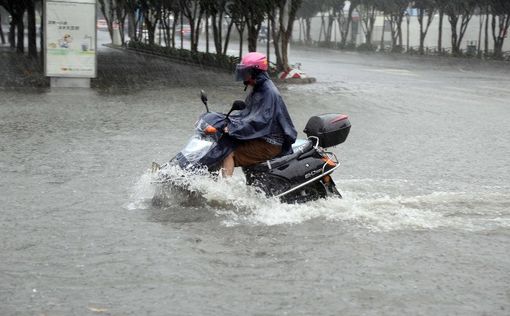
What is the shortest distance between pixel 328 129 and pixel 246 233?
1.48 m

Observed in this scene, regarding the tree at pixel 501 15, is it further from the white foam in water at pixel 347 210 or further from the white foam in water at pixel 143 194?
the white foam in water at pixel 143 194

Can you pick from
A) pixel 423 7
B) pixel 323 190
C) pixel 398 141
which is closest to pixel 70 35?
pixel 398 141

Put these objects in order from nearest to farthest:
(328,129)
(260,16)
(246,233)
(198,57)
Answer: (246,233), (328,129), (260,16), (198,57)

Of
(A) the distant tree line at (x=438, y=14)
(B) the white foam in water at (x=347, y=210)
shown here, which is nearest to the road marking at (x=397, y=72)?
(A) the distant tree line at (x=438, y=14)

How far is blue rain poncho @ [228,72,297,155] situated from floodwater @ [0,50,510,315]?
1.79 feet

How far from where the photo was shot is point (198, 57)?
104 ft

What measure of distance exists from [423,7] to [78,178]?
40.8 meters

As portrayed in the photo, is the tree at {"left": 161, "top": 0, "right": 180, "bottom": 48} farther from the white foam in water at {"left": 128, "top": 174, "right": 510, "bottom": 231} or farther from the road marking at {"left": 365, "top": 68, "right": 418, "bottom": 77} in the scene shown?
the white foam in water at {"left": 128, "top": 174, "right": 510, "bottom": 231}

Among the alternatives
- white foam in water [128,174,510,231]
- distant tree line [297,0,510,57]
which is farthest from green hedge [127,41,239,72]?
white foam in water [128,174,510,231]

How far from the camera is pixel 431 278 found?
5.80 metres

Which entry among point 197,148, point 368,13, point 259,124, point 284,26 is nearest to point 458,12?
point 368,13

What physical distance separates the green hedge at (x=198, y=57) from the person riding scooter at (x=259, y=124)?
20.2 metres

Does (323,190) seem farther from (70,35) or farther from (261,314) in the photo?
(70,35)

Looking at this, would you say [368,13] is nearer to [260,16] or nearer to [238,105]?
[260,16]
